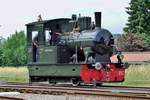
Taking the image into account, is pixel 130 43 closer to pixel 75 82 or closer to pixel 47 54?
pixel 47 54

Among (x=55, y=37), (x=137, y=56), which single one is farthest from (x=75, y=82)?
(x=137, y=56)

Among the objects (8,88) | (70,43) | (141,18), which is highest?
(141,18)

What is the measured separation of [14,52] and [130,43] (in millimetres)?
56248

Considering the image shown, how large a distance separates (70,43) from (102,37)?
168cm

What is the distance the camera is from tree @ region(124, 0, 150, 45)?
2473 inches

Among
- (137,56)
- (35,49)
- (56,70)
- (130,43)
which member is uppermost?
(130,43)

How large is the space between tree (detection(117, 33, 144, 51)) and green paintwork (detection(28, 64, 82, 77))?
1467 inches

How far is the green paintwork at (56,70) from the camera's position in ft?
71.6

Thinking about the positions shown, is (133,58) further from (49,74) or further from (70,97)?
(70,97)

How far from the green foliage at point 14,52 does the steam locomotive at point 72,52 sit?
7045cm

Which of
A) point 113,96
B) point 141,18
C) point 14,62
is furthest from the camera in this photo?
point 14,62

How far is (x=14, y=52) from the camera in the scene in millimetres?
114625

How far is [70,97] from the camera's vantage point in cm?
1570

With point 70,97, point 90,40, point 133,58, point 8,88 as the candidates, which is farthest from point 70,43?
point 133,58
